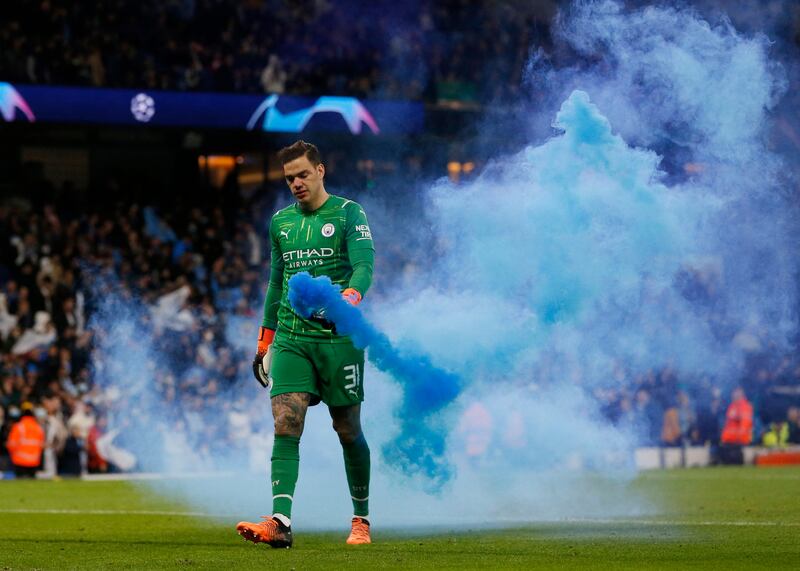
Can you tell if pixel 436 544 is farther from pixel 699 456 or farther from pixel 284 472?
pixel 699 456

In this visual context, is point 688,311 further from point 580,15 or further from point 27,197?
point 27,197

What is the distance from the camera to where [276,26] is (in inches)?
1145

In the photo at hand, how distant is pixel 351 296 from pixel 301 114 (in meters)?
19.7

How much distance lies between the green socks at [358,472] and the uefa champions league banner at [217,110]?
1818 centimetres

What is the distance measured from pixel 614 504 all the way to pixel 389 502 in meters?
2.17

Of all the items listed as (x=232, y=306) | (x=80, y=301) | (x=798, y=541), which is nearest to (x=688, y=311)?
(x=232, y=306)

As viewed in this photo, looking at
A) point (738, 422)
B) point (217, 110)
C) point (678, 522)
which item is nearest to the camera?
point (678, 522)

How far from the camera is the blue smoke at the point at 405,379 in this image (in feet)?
28.5

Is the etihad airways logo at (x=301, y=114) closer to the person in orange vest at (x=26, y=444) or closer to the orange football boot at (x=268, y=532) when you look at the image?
the person in orange vest at (x=26, y=444)

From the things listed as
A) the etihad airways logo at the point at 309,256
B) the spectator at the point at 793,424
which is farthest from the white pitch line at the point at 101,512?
the spectator at the point at 793,424

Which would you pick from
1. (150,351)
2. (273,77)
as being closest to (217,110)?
(273,77)

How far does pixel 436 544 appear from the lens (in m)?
8.93

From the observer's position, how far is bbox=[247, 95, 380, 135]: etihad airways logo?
27875 mm

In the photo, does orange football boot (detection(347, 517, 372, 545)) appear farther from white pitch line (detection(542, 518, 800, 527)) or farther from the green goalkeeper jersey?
white pitch line (detection(542, 518, 800, 527))
